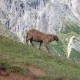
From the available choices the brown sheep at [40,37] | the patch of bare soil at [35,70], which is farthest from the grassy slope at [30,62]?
the brown sheep at [40,37]

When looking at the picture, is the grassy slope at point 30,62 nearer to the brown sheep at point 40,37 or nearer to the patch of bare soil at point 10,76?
the patch of bare soil at point 10,76

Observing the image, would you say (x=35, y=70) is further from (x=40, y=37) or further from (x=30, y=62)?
(x=40, y=37)

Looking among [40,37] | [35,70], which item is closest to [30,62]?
[35,70]

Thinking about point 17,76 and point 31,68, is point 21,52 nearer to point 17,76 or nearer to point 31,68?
point 31,68

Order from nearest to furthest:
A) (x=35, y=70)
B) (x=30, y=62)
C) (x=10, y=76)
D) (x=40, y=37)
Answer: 1. (x=10, y=76)
2. (x=35, y=70)
3. (x=30, y=62)
4. (x=40, y=37)

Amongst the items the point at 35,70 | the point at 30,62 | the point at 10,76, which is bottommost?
the point at 30,62

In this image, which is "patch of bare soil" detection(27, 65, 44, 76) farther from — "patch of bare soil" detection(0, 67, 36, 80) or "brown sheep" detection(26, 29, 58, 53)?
"brown sheep" detection(26, 29, 58, 53)

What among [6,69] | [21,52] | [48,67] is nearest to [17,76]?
[6,69]

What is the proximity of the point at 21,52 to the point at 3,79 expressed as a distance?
1326cm

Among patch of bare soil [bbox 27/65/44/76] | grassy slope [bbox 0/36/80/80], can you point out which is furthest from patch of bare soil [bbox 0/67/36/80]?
patch of bare soil [bbox 27/65/44/76]

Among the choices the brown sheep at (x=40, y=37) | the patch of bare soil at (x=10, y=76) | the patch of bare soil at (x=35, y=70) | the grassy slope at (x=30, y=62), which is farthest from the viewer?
the brown sheep at (x=40, y=37)

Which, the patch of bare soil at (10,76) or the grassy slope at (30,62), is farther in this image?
the grassy slope at (30,62)

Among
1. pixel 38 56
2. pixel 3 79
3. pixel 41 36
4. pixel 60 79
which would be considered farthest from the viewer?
pixel 41 36

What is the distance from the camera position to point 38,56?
1336 inches
